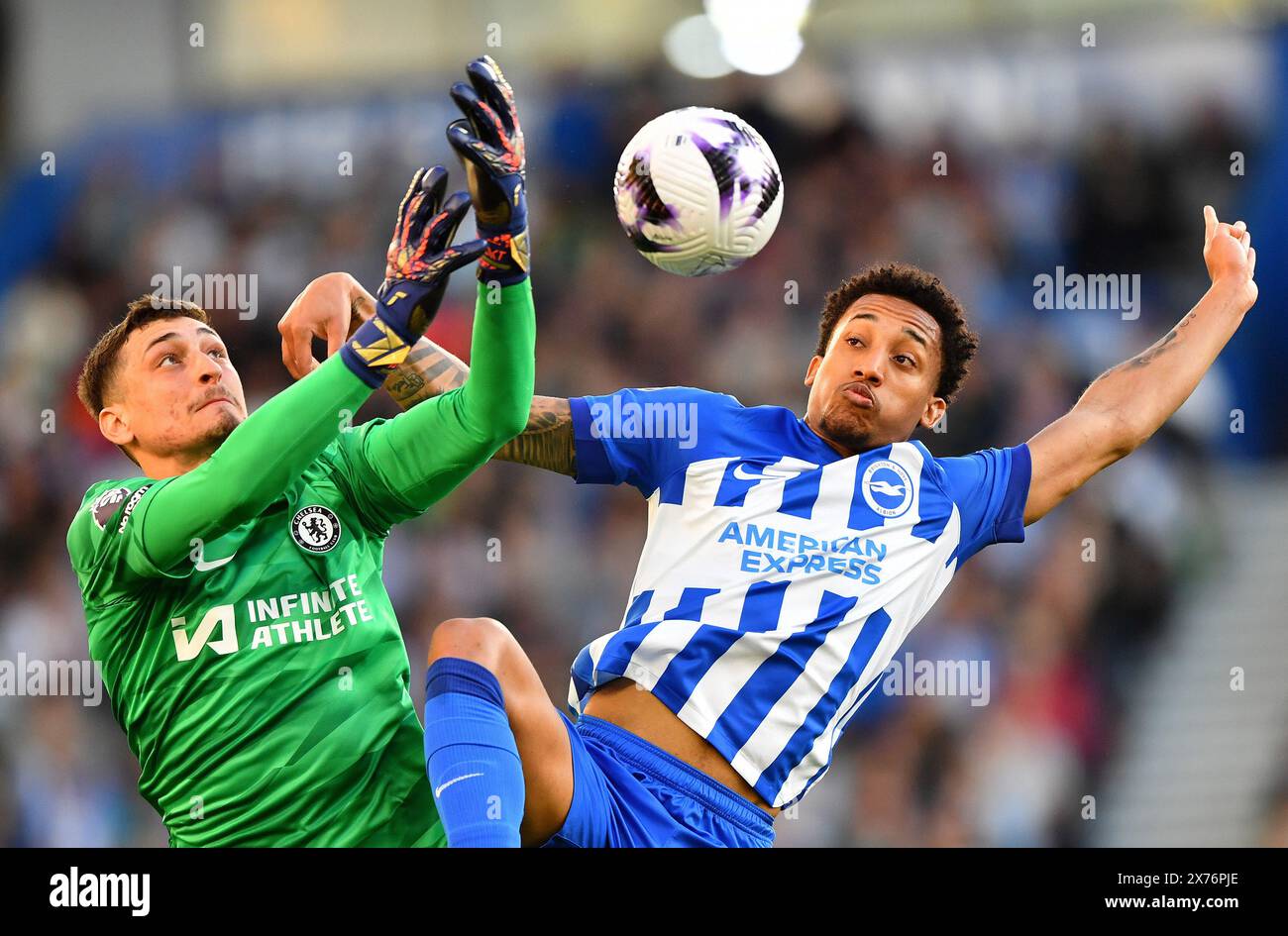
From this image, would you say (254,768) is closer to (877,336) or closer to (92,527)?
(92,527)

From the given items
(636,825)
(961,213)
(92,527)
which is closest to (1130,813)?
(961,213)

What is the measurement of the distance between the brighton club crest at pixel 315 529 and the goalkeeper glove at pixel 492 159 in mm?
850

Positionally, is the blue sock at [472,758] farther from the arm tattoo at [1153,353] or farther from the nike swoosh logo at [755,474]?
the arm tattoo at [1153,353]

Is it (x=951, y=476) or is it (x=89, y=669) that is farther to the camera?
(x=89, y=669)

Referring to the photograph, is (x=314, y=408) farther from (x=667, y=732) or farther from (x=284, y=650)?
(x=667, y=732)

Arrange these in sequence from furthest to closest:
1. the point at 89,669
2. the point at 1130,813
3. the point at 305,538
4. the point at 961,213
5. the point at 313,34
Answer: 1. the point at 313,34
2. the point at 961,213
3. the point at 1130,813
4. the point at 89,669
5. the point at 305,538

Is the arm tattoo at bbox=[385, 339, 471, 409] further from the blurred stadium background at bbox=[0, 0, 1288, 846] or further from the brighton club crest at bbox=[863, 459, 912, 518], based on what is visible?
the blurred stadium background at bbox=[0, 0, 1288, 846]

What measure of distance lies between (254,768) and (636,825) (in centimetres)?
95

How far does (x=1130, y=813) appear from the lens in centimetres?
783

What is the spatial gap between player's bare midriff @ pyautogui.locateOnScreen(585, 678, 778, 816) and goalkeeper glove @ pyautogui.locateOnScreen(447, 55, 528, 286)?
1137mm

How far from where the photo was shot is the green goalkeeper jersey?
12.3ft

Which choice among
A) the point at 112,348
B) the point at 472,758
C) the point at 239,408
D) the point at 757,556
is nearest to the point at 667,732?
the point at 757,556

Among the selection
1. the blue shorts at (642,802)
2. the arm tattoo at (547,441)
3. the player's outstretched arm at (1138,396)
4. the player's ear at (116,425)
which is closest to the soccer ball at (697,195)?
the arm tattoo at (547,441)

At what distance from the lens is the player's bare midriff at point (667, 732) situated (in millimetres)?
3945
